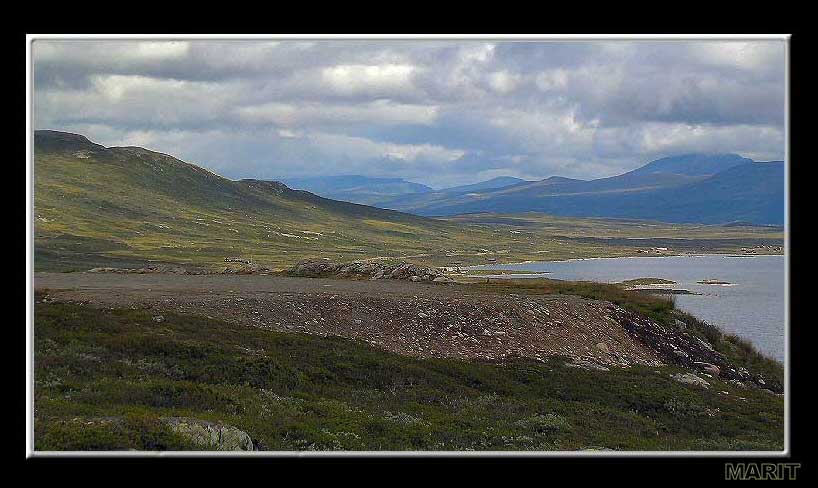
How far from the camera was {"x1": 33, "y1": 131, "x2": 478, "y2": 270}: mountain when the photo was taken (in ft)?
366

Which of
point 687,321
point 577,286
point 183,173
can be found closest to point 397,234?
point 183,173

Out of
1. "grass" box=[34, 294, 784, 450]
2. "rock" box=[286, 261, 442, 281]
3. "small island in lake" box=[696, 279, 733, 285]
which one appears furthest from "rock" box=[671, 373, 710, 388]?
"small island in lake" box=[696, 279, 733, 285]

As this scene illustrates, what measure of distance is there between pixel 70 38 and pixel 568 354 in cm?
2208

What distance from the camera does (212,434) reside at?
16.7 meters

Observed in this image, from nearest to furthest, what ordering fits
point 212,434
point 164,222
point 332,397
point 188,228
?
point 212,434 → point 332,397 → point 164,222 → point 188,228

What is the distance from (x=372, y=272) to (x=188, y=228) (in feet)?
344

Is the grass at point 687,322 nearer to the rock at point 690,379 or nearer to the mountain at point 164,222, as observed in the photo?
the rock at point 690,379

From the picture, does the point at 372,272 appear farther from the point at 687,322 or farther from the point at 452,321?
the point at 687,322

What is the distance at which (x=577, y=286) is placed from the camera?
1921 inches

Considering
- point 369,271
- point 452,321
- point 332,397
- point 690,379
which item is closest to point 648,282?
point 369,271

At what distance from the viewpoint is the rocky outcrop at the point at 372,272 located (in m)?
49.7

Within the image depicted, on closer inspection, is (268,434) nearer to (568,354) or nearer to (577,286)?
(568,354)
